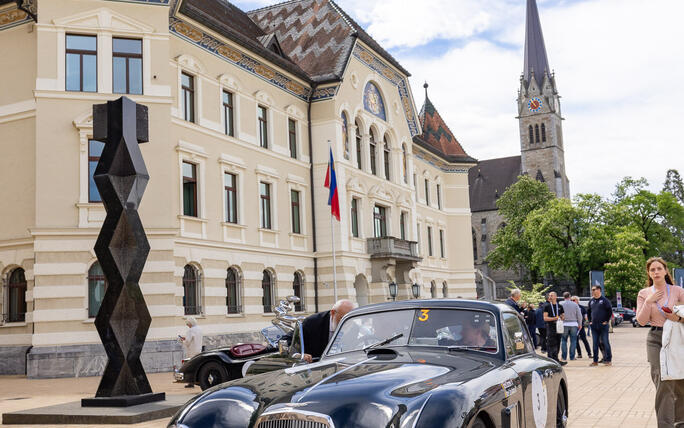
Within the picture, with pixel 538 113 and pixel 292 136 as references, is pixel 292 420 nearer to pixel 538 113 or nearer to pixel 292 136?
pixel 292 136

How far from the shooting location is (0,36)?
77.4ft

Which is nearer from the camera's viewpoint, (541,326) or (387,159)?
(541,326)

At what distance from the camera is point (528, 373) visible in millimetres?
6441

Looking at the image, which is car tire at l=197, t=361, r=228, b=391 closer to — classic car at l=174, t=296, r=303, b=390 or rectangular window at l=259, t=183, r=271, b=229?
classic car at l=174, t=296, r=303, b=390

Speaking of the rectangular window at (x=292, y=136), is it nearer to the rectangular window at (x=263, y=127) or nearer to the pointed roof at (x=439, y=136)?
the rectangular window at (x=263, y=127)

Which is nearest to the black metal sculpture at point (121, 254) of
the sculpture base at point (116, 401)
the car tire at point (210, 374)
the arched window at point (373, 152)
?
the sculpture base at point (116, 401)

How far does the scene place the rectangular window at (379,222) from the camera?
123 ft

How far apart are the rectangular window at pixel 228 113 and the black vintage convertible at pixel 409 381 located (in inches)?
863

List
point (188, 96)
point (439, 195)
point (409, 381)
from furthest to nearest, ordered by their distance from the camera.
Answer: point (439, 195) < point (188, 96) < point (409, 381)

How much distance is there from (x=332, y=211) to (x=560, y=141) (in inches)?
2937

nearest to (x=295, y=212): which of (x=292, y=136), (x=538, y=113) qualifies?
(x=292, y=136)

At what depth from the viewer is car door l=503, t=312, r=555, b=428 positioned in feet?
20.5

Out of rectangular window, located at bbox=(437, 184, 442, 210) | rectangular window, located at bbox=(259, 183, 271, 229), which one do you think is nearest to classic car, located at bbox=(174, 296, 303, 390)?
rectangular window, located at bbox=(259, 183, 271, 229)

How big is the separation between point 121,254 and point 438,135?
145 ft
